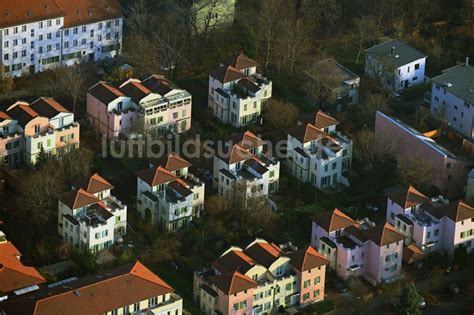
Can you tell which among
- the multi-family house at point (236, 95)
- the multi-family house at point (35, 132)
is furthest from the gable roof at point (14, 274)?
the multi-family house at point (236, 95)

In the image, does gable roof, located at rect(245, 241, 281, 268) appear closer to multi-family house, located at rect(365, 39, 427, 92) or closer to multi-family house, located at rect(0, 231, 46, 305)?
multi-family house, located at rect(0, 231, 46, 305)

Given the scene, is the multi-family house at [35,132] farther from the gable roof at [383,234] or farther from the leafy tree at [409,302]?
the leafy tree at [409,302]

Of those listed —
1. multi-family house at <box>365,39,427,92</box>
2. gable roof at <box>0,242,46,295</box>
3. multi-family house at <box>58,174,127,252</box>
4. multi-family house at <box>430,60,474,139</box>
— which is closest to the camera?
gable roof at <box>0,242,46,295</box>

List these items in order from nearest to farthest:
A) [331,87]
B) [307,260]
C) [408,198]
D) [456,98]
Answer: [307,260], [408,198], [456,98], [331,87]

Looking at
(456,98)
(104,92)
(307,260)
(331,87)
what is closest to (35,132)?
(104,92)

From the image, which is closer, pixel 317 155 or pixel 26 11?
pixel 317 155

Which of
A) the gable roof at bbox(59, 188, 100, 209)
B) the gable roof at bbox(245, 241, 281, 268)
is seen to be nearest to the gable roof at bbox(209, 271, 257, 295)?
the gable roof at bbox(245, 241, 281, 268)

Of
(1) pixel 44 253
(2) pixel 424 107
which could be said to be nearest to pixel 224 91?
(2) pixel 424 107

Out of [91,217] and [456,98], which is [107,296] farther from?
[456,98]
